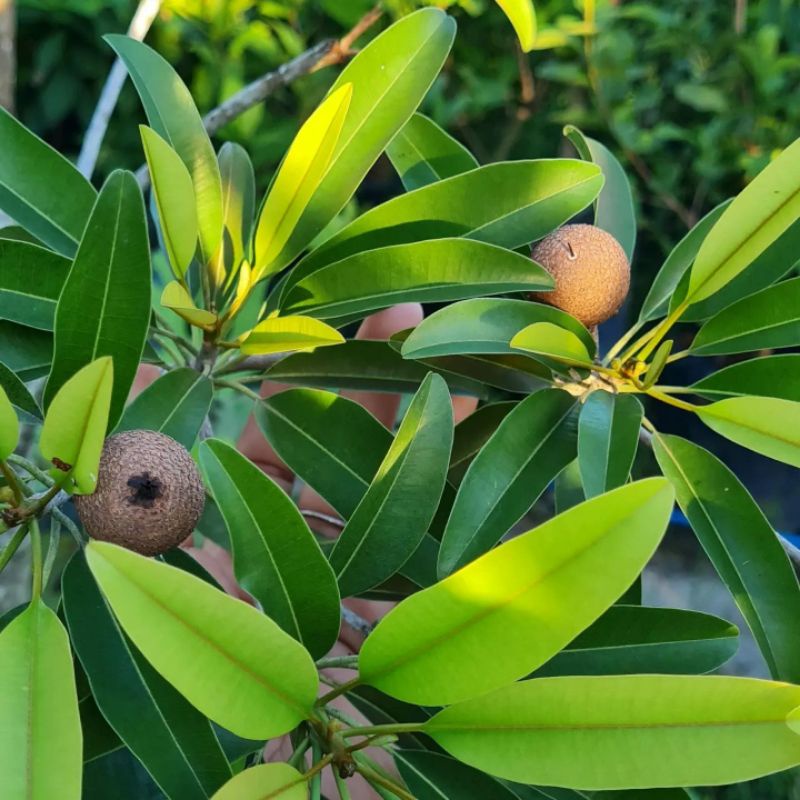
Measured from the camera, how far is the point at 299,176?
25.3 inches

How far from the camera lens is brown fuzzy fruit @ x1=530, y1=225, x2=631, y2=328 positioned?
2.33ft

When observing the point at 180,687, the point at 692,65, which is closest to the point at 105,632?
the point at 180,687

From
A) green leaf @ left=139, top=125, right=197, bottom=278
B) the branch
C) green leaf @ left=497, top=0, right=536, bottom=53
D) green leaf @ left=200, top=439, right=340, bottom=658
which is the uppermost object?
the branch

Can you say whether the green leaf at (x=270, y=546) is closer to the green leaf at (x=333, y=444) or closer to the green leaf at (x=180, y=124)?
the green leaf at (x=333, y=444)

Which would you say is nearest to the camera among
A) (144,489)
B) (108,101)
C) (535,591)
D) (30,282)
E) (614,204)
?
(535,591)

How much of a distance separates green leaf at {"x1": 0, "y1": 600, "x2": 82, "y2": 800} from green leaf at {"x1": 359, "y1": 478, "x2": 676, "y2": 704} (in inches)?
7.5

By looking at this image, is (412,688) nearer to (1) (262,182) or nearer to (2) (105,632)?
(2) (105,632)

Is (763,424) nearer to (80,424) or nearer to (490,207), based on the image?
(490,207)

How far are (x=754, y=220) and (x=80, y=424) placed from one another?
480mm

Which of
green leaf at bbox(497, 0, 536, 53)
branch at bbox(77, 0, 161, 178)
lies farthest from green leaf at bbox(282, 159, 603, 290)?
branch at bbox(77, 0, 161, 178)

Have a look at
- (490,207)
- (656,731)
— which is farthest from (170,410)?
(656,731)

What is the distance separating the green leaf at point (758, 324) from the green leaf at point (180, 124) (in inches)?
17.5

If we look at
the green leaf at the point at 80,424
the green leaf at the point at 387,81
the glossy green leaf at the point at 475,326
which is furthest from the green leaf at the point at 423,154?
the green leaf at the point at 80,424

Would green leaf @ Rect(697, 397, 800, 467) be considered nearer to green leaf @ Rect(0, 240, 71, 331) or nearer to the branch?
green leaf @ Rect(0, 240, 71, 331)
